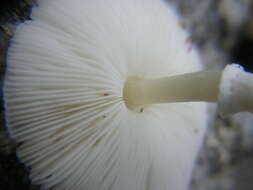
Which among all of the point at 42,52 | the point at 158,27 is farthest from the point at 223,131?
the point at 42,52

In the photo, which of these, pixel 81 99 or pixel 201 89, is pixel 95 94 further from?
pixel 201 89

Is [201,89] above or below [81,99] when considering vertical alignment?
above

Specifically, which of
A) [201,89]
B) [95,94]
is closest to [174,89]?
[201,89]

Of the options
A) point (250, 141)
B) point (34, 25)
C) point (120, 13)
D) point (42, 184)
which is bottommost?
point (42, 184)

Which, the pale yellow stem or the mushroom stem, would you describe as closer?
the mushroom stem

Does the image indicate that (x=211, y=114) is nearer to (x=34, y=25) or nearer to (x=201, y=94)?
(x=201, y=94)

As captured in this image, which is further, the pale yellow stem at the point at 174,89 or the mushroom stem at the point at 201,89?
the pale yellow stem at the point at 174,89

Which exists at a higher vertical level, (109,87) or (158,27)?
(158,27)
